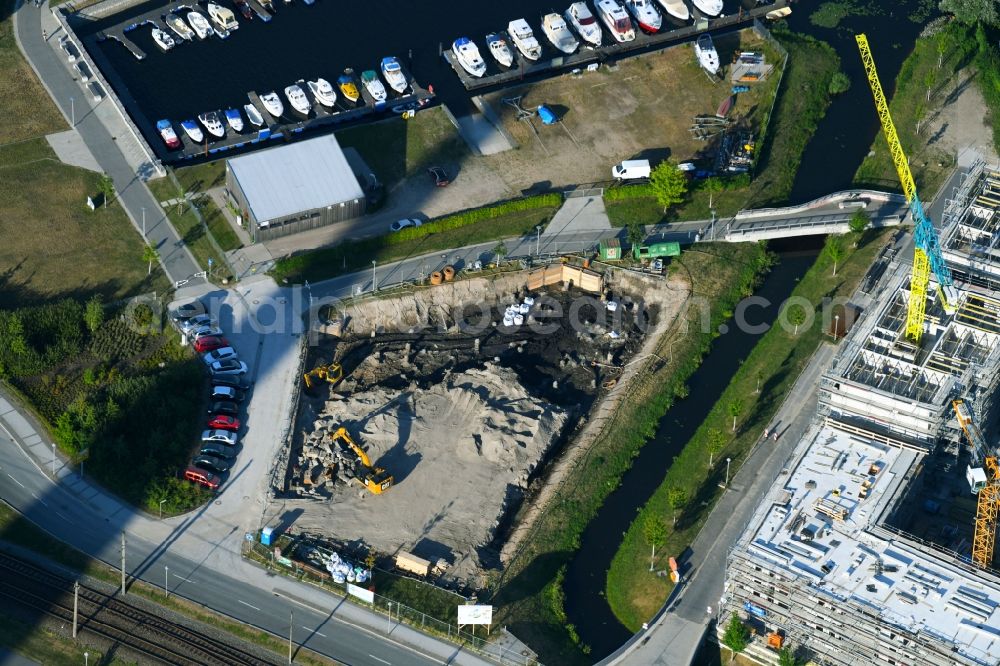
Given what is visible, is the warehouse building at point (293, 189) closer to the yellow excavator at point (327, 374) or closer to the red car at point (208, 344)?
the red car at point (208, 344)

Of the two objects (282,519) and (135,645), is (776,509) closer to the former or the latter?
(282,519)

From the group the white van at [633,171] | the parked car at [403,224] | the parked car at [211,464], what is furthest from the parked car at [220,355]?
the white van at [633,171]

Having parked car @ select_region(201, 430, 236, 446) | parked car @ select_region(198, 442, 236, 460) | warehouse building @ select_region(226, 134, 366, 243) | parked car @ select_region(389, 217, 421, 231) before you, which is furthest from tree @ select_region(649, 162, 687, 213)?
parked car @ select_region(198, 442, 236, 460)

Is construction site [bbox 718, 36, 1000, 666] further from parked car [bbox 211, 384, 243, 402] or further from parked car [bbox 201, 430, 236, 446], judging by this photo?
parked car [bbox 211, 384, 243, 402]

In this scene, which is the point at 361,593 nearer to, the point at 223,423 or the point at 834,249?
the point at 223,423

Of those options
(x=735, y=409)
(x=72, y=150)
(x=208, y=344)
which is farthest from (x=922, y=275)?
(x=72, y=150)

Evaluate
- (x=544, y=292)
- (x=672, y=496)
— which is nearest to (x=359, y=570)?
(x=672, y=496)
